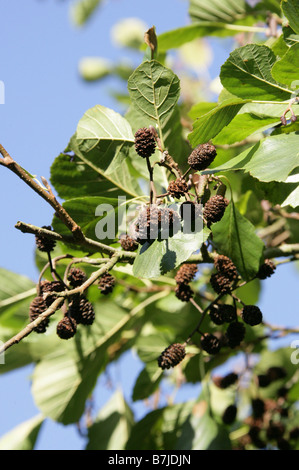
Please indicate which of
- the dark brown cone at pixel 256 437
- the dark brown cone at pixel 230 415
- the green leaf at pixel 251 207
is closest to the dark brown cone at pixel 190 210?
the green leaf at pixel 251 207

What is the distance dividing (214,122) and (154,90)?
0.60 ft

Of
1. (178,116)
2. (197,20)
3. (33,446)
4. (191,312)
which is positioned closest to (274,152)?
(178,116)

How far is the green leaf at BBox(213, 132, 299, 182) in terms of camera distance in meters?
1.07

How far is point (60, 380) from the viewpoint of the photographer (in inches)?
75.6

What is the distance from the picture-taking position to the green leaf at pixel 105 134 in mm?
1355

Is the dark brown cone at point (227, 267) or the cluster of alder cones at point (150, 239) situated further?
the dark brown cone at point (227, 267)

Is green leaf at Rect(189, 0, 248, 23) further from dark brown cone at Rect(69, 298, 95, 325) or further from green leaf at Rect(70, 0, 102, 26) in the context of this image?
green leaf at Rect(70, 0, 102, 26)

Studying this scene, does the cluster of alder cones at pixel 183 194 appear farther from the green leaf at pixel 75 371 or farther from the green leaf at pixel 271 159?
the green leaf at pixel 75 371

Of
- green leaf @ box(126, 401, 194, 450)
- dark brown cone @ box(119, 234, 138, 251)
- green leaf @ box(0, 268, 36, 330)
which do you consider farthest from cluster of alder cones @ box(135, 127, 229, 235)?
green leaf @ box(126, 401, 194, 450)

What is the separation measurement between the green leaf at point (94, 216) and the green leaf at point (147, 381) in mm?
785

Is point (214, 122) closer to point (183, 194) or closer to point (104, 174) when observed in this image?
point (183, 194)
